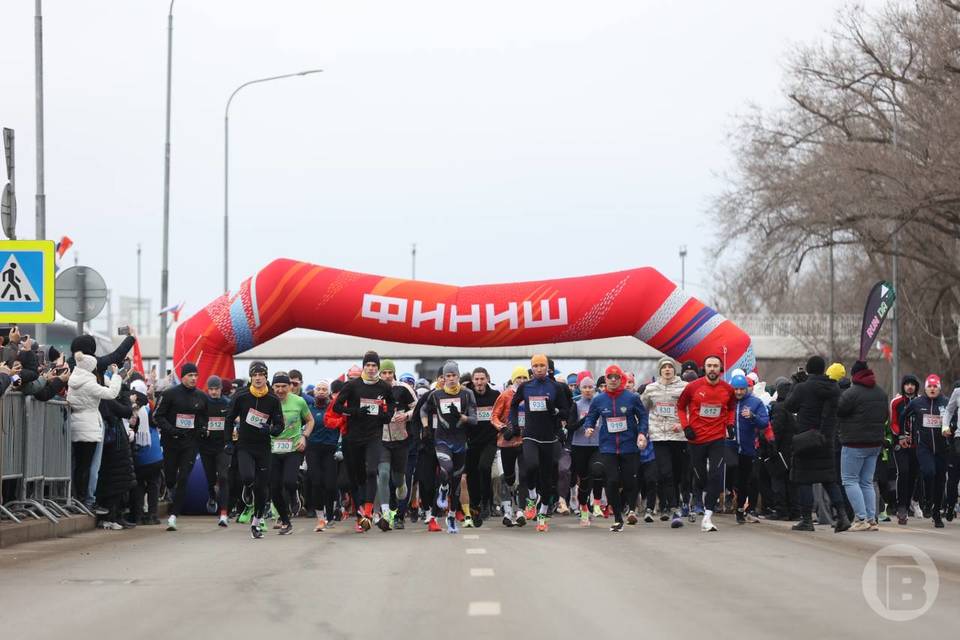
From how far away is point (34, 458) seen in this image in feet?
60.6

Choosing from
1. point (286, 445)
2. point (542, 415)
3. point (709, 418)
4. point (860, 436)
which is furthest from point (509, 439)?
point (860, 436)

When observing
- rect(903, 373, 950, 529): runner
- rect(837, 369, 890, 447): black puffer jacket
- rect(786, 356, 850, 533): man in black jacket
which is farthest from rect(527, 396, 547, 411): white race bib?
rect(903, 373, 950, 529): runner

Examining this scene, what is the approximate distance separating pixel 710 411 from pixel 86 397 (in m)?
7.11

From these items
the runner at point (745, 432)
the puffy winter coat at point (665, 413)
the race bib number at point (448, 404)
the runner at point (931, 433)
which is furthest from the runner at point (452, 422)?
the runner at point (931, 433)

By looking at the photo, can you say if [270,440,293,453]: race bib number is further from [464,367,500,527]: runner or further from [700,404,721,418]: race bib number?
[700,404,721,418]: race bib number

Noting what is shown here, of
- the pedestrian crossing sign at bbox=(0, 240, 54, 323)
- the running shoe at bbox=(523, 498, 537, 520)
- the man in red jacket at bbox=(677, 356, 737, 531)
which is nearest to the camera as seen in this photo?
the pedestrian crossing sign at bbox=(0, 240, 54, 323)

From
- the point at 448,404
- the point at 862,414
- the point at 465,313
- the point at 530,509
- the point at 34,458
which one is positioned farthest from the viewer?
the point at 465,313

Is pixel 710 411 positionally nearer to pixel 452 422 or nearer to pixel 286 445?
pixel 452 422

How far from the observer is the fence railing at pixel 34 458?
17750 millimetres

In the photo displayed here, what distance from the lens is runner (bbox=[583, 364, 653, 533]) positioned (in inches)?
798

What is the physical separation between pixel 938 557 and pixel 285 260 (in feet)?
56.2

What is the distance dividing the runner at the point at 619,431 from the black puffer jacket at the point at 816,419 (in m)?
1.81

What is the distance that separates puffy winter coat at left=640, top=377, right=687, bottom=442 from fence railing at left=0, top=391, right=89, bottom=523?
6885 millimetres

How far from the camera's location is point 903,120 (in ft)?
152
